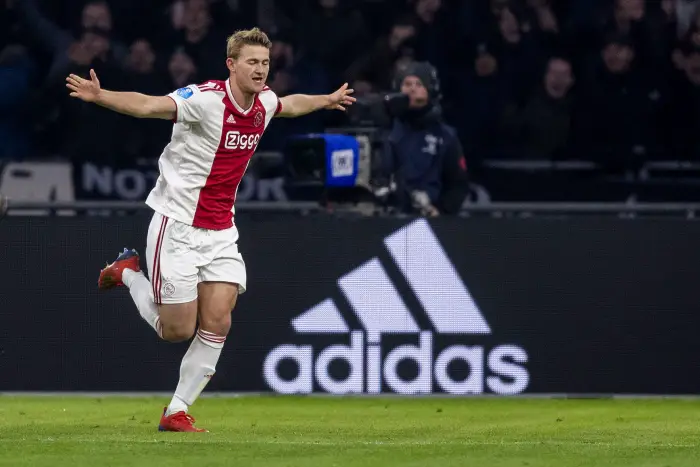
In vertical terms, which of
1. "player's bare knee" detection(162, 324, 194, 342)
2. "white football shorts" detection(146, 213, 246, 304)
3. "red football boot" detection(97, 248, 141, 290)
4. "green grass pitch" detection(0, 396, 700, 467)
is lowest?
"green grass pitch" detection(0, 396, 700, 467)

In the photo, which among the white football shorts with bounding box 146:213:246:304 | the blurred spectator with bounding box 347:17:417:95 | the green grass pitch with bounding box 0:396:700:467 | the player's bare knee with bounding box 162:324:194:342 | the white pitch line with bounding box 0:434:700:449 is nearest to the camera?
the green grass pitch with bounding box 0:396:700:467

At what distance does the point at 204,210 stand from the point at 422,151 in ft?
12.2

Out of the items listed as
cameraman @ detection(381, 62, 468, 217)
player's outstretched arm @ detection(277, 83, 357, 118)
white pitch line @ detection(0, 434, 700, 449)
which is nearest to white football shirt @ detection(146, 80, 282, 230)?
player's outstretched arm @ detection(277, 83, 357, 118)

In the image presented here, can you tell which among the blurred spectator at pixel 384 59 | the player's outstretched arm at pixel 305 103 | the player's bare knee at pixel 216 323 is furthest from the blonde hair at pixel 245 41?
the blurred spectator at pixel 384 59

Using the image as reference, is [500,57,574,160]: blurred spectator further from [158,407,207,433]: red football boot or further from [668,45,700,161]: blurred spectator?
[158,407,207,433]: red football boot

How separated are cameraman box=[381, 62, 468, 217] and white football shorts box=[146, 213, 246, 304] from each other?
3.33 meters

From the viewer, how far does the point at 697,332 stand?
11.5 metres

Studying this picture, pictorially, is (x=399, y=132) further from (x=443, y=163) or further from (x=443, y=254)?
(x=443, y=254)

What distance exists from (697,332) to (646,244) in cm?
69

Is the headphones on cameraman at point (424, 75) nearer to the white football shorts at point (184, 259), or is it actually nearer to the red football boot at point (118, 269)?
the red football boot at point (118, 269)

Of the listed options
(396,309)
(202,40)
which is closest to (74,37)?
(202,40)

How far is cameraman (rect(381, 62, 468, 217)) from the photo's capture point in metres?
12.5

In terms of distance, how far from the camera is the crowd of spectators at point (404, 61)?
1569 centimetres

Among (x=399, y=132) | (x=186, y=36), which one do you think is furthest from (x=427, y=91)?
(x=186, y=36)
